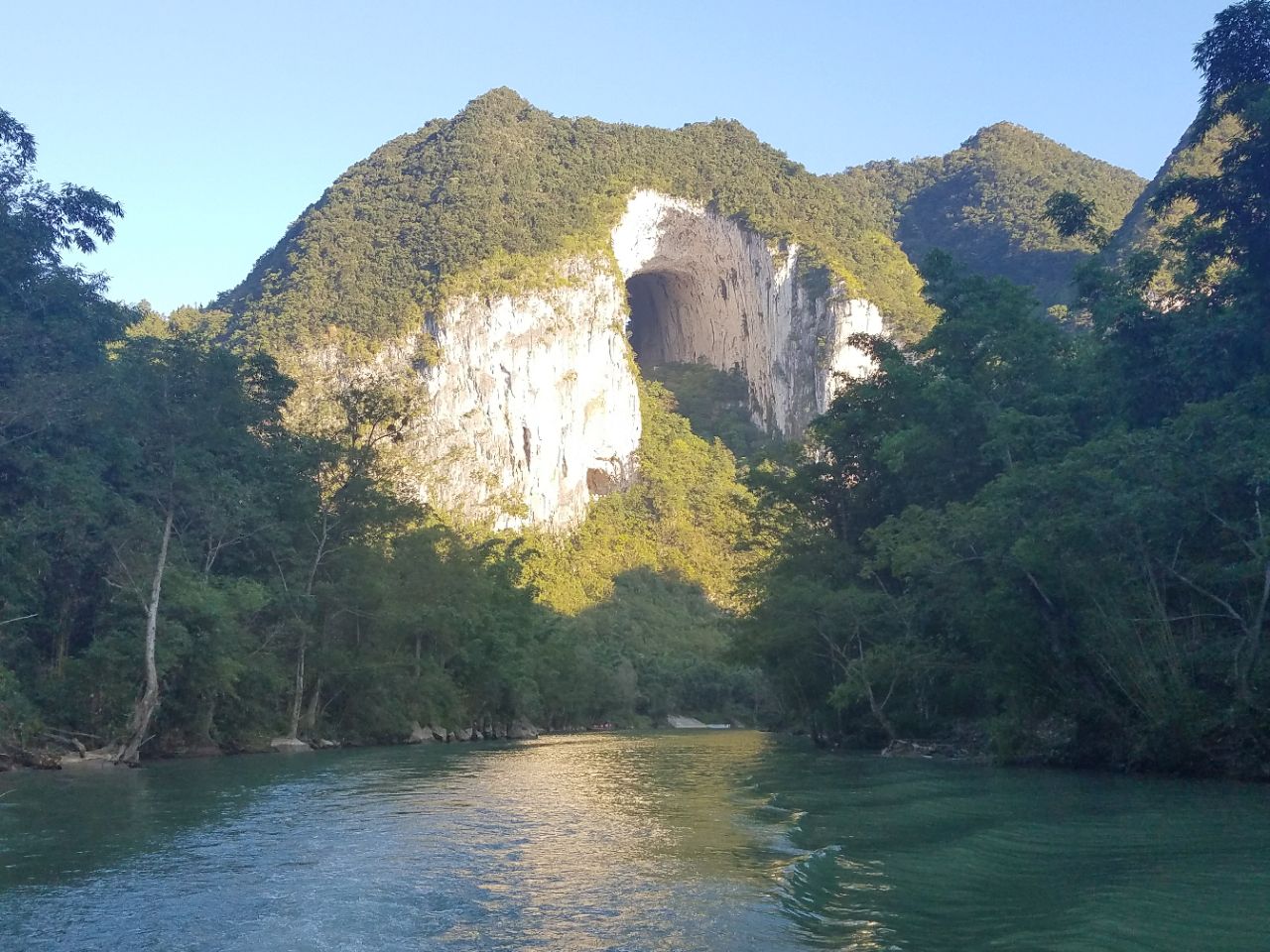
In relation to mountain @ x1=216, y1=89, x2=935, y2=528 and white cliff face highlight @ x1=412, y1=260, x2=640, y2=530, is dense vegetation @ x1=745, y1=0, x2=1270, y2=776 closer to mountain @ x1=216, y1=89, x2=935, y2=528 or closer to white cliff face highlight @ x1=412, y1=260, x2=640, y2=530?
mountain @ x1=216, y1=89, x2=935, y2=528

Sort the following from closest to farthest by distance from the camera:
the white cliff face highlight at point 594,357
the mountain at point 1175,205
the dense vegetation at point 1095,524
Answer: the dense vegetation at point 1095,524
the mountain at point 1175,205
the white cliff face highlight at point 594,357

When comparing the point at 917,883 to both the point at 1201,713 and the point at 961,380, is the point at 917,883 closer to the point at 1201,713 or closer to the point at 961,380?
the point at 1201,713

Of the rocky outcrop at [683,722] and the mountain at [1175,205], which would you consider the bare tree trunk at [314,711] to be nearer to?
the rocky outcrop at [683,722]

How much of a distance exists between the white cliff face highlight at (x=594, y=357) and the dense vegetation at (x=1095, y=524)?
55.0 metres

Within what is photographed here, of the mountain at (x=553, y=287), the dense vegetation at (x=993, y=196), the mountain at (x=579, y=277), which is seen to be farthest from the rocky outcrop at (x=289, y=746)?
the dense vegetation at (x=993, y=196)

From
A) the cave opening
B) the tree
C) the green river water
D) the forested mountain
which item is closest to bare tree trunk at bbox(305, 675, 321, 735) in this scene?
the forested mountain

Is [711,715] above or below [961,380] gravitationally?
below

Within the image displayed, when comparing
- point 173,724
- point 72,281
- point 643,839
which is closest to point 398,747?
point 173,724

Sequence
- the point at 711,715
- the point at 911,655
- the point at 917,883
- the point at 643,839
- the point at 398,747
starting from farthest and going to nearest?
the point at 711,715
the point at 398,747
the point at 911,655
the point at 643,839
the point at 917,883

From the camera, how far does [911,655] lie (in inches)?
911

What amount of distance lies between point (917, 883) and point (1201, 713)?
860 centimetres

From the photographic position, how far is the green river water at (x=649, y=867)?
714 cm

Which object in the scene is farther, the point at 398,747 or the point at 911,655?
the point at 398,747

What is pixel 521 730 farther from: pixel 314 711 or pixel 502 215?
pixel 502 215
